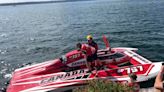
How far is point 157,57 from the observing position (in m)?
18.3

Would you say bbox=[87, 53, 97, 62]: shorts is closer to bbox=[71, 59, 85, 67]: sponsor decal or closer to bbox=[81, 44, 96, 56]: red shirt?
bbox=[81, 44, 96, 56]: red shirt

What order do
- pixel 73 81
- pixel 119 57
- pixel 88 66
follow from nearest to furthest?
pixel 73 81 → pixel 88 66 → pixel 119 57

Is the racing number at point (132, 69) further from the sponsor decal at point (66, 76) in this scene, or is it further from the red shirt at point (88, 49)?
the sponsor decal at point (66, 76)

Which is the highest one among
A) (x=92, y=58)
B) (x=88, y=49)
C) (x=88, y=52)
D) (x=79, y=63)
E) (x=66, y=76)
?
(x=88, y=49)

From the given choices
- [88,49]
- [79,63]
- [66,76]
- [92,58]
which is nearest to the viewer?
[66,76]

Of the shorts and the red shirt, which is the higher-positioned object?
the red shirt

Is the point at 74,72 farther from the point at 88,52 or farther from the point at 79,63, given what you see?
the point at 88,52

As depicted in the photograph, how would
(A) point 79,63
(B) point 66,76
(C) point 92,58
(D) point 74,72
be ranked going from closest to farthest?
(B) point 66,76 < (D) point 74,72 < (C) point 92,58 < (A) point 79,63

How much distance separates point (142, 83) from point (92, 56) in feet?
9.98

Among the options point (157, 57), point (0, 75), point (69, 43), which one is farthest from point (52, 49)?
point (157, 57)

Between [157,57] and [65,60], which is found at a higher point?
[65,60]

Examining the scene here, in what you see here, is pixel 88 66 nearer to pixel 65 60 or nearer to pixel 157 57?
pixel 65 60

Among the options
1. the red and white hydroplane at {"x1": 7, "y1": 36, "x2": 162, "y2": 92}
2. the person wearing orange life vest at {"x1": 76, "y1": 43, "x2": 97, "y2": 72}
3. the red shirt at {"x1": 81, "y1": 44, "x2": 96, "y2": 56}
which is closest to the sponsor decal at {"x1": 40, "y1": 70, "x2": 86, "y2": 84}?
the red and white hydroplane at {"x1": 7, "y1": 36, "x2": 162, "y2": 92}

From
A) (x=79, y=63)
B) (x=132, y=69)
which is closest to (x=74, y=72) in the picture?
(x=79, y=63)
